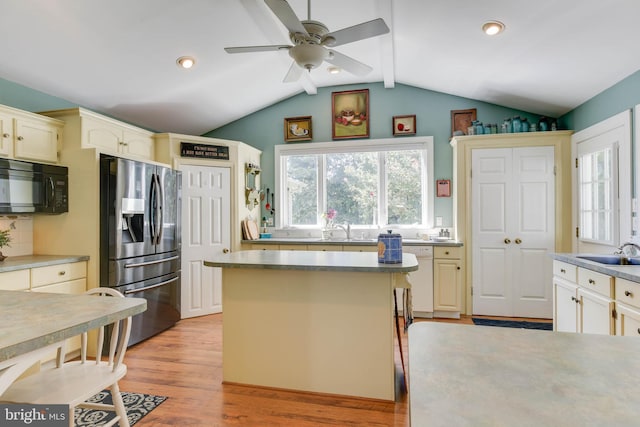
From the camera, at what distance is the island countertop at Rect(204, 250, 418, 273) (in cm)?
212

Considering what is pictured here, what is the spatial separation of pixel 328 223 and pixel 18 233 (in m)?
3.30

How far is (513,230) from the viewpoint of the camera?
13.0ft

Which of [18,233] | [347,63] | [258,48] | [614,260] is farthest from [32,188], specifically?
[614,260]

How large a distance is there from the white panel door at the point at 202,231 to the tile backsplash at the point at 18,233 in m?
1.38

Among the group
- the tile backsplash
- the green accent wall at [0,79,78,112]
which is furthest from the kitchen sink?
the green accent wall at [0,79,78,112]

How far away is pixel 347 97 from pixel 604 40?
2840 millimetres

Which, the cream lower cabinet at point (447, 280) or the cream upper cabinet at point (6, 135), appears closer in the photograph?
the cream upper cabinet at point (6, 135)

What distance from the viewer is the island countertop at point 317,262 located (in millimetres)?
2123

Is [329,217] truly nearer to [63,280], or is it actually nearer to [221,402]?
[221,402]

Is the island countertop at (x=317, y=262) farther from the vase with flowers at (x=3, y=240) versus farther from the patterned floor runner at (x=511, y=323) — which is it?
the patterned floor runner at (x=511, y=323)

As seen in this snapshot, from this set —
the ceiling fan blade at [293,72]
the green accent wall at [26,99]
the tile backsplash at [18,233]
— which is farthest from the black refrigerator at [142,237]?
the ceiling fan blade at [293,72]

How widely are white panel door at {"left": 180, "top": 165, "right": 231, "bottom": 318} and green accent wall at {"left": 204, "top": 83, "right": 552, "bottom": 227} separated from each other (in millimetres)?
969

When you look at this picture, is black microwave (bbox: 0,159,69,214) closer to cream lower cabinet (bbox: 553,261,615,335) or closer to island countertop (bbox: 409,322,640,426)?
island countertop (bbox: 409,322,640,426)

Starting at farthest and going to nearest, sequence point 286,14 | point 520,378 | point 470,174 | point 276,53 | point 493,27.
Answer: point 470,174
point 276,53
point 493,27
point 286,14
point 520,378
